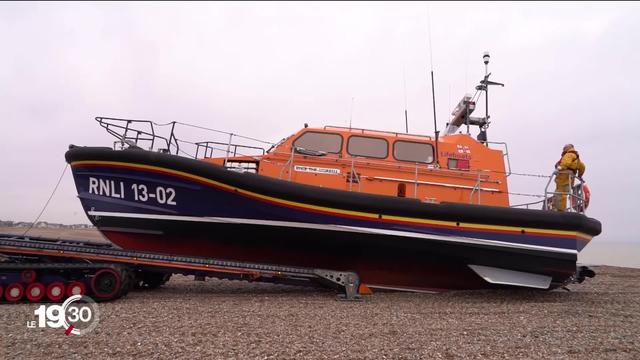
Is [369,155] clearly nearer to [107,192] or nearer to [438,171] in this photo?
[438,171]

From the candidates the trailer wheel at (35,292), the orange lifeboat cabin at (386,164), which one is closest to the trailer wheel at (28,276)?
the trailer wheel at (35,292)

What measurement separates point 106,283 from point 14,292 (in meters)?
1.08

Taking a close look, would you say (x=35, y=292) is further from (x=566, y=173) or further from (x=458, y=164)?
(x=566, y=173)

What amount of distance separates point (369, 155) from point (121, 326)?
436 centimetres

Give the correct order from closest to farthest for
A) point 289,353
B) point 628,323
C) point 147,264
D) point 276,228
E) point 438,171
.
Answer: point 289,353 → point 628,323 → point 147,264 → point 276,228 → point 438,171

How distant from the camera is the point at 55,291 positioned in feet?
16.1

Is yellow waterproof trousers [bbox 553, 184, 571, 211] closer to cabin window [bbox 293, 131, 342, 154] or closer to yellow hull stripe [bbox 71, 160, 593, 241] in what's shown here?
yellow hull stripe [bbox 71, 160, 593, 241]

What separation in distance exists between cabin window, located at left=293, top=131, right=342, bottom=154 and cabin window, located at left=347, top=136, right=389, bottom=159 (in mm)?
217

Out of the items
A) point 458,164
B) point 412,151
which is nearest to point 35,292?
point 412,151

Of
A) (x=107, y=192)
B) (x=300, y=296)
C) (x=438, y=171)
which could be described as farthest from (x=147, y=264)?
(x=438, y=171)

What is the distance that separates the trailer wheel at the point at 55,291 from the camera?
4.90 metres

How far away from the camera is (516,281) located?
5867 mm

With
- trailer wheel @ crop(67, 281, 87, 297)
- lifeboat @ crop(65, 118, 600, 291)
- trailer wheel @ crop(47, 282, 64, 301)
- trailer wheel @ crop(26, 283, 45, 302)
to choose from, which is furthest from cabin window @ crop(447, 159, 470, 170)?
trailer wheel @ crop(26, 283, 45, 302)

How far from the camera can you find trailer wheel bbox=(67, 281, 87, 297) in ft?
16.1
